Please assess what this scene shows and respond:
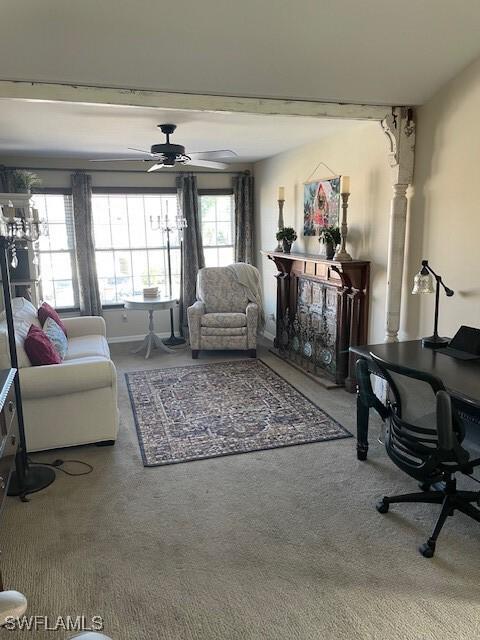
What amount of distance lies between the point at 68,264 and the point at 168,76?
13.5 feet

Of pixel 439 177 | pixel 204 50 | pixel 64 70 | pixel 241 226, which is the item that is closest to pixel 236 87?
pixel 204 50

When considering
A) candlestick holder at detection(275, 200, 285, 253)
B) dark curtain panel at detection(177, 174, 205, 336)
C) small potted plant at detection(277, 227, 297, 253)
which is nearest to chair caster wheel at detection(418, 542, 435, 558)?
small potted plant at detection(277, 227, 297, 253)

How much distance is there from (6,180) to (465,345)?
17.7 feet

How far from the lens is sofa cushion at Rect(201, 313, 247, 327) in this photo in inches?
226

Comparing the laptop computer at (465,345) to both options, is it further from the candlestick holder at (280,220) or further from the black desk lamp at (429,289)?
the candlestick holder at (280,220)

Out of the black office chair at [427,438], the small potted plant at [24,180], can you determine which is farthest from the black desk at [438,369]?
the small potted plant at [24,180]

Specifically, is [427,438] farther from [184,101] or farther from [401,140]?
[184,101]

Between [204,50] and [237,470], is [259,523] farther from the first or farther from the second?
[204,50]

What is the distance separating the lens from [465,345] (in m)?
3.02

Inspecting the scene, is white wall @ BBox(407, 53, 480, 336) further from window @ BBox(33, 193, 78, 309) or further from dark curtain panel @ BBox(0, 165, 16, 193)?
dark curtain panel @ BBox(0, 165, 16, 193)

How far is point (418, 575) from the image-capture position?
220 cm

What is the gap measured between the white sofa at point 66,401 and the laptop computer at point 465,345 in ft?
7.50

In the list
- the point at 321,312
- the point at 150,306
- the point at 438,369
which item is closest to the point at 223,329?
the point at 150,306

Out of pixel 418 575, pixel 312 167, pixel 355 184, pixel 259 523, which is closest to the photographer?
pixel 418 575
